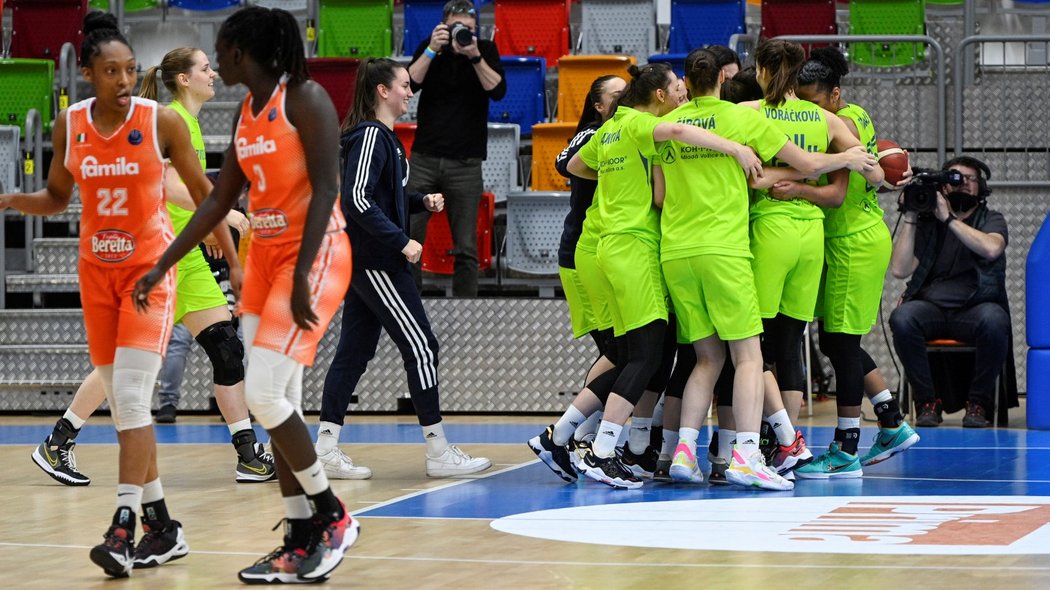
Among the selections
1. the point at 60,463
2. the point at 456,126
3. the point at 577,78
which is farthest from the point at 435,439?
the point at 577,78

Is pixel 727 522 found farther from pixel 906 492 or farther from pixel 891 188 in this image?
pixel 891 188

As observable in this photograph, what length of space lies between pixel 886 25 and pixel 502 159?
11.5ft

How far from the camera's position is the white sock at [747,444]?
19.5ft

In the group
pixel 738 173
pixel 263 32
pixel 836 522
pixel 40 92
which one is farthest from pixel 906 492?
pixel 40 92

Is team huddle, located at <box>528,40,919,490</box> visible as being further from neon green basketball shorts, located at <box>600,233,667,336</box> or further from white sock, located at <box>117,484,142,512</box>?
Result: white sock, located at <box>117,484,142,512</box>

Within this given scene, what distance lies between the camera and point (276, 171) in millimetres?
4133

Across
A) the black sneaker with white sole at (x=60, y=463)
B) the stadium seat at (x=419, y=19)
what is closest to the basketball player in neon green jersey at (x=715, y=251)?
the black sneaker with white sole at (x=60, y=463)

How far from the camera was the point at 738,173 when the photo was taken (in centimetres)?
599

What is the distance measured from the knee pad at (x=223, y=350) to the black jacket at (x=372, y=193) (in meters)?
0.67

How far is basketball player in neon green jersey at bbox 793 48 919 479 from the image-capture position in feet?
21.2

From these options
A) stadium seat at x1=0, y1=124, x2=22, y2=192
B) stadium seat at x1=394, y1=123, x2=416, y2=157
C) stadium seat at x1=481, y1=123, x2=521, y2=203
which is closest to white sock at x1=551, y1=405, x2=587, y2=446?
stadium seat at x1=394, y1=123, x2=416, y2=157

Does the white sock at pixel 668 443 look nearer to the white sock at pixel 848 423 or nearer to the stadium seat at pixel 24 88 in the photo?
the white sock at pixel 848 423

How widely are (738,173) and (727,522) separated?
1564 millimetres

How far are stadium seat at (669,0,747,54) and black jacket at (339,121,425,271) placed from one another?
5.93 metres
